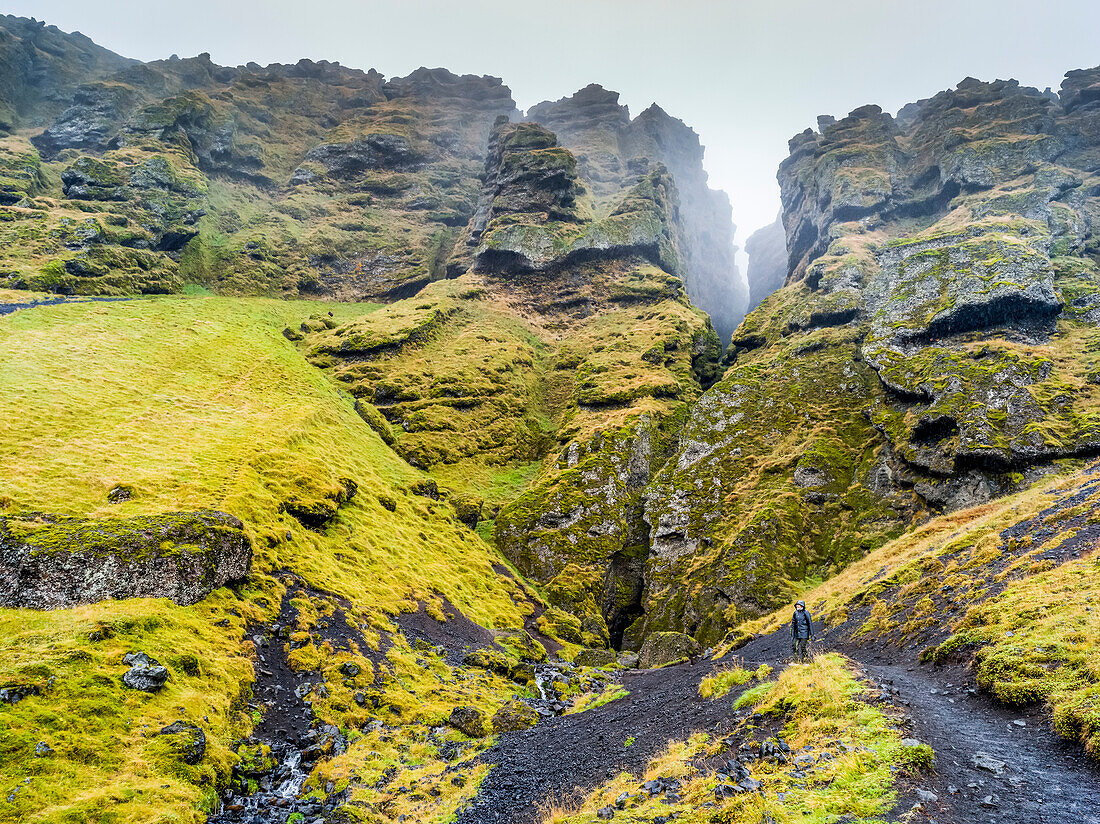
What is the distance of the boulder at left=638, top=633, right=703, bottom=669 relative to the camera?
38.2 metres

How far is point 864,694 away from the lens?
13672 mm

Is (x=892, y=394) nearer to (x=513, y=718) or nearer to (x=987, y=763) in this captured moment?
(x=513, y=718)

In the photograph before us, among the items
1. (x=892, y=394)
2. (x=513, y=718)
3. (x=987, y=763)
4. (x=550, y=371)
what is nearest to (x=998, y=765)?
(x=987, y=763)

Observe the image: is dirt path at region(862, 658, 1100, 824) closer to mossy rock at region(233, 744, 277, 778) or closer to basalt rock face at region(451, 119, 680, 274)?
mossy rock at region(233, 744, 277, 778)

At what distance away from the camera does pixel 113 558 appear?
2016cm

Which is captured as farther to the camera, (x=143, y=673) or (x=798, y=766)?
(x=143, y=673)

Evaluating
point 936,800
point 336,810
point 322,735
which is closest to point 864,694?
point 936,800

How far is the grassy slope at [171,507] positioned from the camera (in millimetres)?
13992

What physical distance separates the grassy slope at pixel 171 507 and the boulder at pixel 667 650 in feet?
35.1

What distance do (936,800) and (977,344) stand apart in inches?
2511

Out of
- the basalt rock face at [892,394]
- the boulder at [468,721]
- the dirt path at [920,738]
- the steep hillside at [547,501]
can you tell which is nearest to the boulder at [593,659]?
the steep hillside at [547,501]

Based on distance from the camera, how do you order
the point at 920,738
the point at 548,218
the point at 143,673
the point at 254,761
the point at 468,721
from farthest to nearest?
1. the point at 548,218
2. the point at 468,721
3. the point at 254,761
4. the point at 143,673
5. the point at 920,738

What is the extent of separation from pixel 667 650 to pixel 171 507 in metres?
34.2

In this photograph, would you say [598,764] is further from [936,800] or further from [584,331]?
[584,331]
